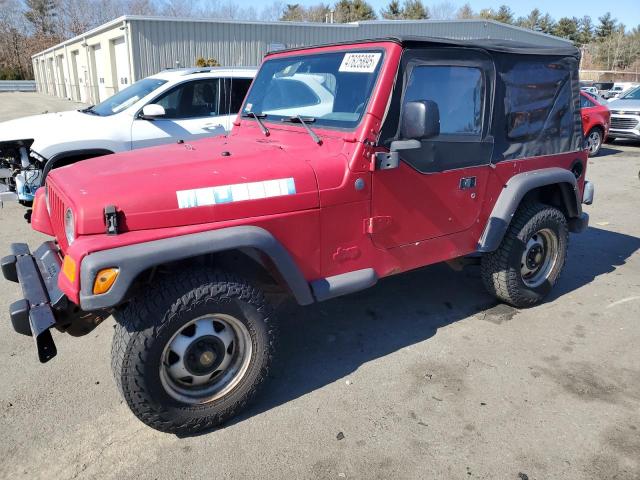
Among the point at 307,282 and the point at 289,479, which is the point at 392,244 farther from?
the point at 289,479

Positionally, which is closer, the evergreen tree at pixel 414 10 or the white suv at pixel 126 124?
the white suv at pixel 126 124

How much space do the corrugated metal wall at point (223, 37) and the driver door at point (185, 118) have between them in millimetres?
11024

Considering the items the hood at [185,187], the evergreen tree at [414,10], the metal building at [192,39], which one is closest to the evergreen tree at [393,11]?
the evergreen tree at [414,10]

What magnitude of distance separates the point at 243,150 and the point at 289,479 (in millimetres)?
1926

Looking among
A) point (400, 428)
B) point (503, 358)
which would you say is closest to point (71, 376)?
point (400, 428)

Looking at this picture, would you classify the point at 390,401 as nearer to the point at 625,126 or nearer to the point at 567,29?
the point at 625,126

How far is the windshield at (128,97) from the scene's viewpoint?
6.75 metres

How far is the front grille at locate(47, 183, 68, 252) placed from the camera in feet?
9.30

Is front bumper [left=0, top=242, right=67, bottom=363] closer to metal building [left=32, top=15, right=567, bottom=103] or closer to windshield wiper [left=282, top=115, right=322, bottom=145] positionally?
windshield wiper [left=282, top=115, right=322, bottom=145]

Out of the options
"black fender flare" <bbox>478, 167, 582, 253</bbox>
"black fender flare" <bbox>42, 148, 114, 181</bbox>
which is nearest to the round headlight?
"black fender flare" <bbox>478, 167, 582, 253</bbox>

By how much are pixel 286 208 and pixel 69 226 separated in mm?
1141

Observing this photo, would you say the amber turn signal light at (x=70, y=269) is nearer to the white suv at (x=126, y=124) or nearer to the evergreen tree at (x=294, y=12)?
the white suv at (x=126, y=124)

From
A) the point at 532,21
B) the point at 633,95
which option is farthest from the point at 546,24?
the point at 633,95

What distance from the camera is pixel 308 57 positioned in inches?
145
